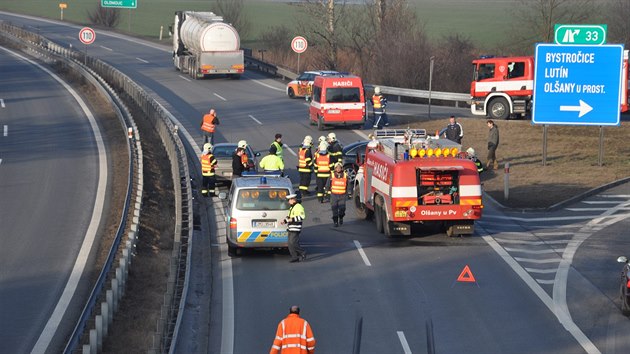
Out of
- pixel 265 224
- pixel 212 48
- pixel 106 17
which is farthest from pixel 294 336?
pixel 106 17

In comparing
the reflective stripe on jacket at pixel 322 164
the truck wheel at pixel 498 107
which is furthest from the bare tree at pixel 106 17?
the reflective stripe on jacket at pixel 322 164

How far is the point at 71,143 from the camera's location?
1535 inches

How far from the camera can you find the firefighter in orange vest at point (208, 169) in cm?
2852

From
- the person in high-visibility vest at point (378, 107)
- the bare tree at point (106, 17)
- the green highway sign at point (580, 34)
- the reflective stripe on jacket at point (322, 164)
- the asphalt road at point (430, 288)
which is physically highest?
the bare tree at point (106, 17)

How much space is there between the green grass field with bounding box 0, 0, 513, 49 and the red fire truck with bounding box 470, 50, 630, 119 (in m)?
31.3

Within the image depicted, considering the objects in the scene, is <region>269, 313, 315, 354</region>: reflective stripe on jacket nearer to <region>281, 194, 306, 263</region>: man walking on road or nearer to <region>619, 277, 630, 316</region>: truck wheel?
<region>619, 277, 630, 316</region>: truck wheel

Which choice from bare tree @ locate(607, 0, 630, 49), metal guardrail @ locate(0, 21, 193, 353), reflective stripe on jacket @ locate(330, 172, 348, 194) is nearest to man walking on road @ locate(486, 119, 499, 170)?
reflective stripe on jacket @ locate(330, 172, 348, 194)

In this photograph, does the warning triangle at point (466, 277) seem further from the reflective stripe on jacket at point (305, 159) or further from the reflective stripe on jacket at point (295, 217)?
the reflective stripe on jacket at point (305, 159)

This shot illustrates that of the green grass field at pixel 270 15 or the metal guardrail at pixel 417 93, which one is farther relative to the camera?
the green grass field at pixel 270 15

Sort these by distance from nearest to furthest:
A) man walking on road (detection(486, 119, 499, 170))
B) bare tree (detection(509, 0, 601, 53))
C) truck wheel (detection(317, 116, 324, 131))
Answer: man walking on road (detection(486, 119, 499, 170)), truck wheel (detection(317, 116, 324, 131)), bare tree (detection(509, 0, 601, 53))

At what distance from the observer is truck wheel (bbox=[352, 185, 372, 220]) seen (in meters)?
26.9

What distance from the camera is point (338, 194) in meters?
25.6

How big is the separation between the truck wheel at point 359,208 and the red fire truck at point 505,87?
18.3m

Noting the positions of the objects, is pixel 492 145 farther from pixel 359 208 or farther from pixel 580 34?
pixel 359 208
